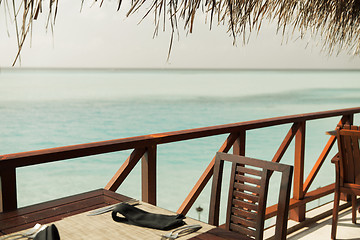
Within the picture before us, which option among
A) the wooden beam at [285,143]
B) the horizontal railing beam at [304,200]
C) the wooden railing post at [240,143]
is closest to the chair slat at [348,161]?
the wooden beam at [285,143]

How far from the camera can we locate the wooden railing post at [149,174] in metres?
2.48

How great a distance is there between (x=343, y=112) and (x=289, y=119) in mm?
960

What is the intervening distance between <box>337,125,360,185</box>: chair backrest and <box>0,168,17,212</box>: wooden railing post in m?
2.32

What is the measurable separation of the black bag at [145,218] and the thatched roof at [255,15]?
0.70 metres

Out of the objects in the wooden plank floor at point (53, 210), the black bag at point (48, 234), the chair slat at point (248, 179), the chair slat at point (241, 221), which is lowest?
the chair slat at point (241, 221)

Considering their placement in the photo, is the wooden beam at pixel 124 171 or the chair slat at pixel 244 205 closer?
the chair slat at pixel 244 205

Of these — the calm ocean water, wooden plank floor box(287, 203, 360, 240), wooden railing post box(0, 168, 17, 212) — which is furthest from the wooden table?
the calm ocean water

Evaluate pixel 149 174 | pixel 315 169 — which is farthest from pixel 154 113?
pixel 149 174

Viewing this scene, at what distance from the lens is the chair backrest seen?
3039 mm

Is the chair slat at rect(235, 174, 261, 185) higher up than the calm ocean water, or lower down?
higher up

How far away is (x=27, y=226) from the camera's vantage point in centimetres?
145

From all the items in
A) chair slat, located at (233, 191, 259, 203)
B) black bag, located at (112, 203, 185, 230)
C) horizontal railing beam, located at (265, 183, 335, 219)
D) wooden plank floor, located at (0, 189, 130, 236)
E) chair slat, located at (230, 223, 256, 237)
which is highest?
black bag, located at (112, 203, 185, 230)

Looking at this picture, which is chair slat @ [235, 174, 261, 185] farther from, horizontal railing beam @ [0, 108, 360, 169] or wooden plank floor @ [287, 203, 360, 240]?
wooden plank floor @ [287, 203, 360, 240]

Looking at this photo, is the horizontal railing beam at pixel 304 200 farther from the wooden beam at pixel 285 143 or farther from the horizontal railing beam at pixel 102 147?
the horizontal railing beam at pixel 102 147
